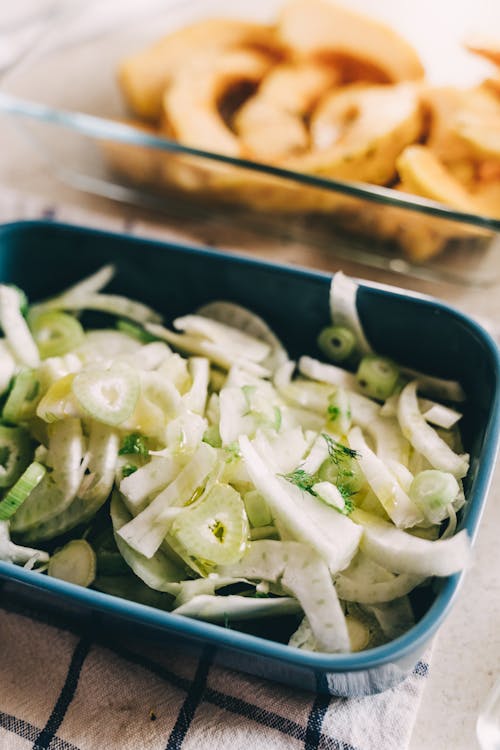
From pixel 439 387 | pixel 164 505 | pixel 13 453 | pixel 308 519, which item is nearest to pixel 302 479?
pixel 308 519

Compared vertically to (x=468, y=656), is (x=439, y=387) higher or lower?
higher

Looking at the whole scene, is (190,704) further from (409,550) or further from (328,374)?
(328,374)

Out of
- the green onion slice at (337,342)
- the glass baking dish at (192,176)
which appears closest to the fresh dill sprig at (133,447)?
the green onion slice at (337,342)

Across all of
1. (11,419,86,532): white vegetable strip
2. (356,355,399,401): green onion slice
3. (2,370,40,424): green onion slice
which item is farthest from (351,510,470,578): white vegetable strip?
(2,370,40,424): green onion slice

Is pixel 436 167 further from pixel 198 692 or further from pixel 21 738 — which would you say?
pixel 21 738

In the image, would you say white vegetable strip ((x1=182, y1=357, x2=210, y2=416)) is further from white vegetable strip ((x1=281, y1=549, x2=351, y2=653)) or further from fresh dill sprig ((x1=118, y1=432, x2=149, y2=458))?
white vegetable strip ((x1=281, y1=549, x2=351, y2=653))

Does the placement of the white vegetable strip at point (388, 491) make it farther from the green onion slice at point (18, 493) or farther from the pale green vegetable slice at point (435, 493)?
the green onion slice at point (18, 493)

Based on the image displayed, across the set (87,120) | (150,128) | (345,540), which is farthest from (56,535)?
(150,128)
